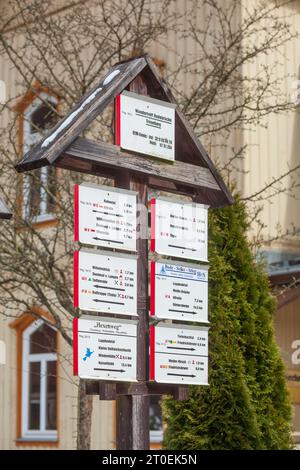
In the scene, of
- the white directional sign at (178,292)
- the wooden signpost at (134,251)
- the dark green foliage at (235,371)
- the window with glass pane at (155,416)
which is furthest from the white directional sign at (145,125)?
the window with glass pane at (155,416)

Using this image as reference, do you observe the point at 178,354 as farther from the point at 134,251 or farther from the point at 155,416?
the point at 155,416

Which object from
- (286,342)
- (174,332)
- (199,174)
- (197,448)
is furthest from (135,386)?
(286,342)

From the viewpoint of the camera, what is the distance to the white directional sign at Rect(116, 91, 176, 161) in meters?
6.42

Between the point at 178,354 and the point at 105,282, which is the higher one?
the point at 105,282

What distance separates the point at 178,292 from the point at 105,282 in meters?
0.56

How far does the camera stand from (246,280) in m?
8.69

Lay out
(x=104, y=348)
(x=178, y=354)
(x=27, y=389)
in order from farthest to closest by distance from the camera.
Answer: (x=27, y=389), (x=178, y=354), (x=104, y=348)

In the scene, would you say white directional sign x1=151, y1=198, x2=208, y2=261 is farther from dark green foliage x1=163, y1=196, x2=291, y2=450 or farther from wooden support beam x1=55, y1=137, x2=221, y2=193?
dark green foliage x1=163, y1=196, x2=291, y2=450

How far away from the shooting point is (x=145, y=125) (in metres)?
6.53

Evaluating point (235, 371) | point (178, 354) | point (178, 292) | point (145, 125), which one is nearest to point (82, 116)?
point (145, 125)

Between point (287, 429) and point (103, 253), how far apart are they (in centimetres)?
305

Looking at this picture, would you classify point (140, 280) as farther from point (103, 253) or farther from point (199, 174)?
point (199, 174)

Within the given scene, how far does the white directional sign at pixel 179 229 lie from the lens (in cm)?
641

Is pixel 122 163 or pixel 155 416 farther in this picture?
pixel 155 416
